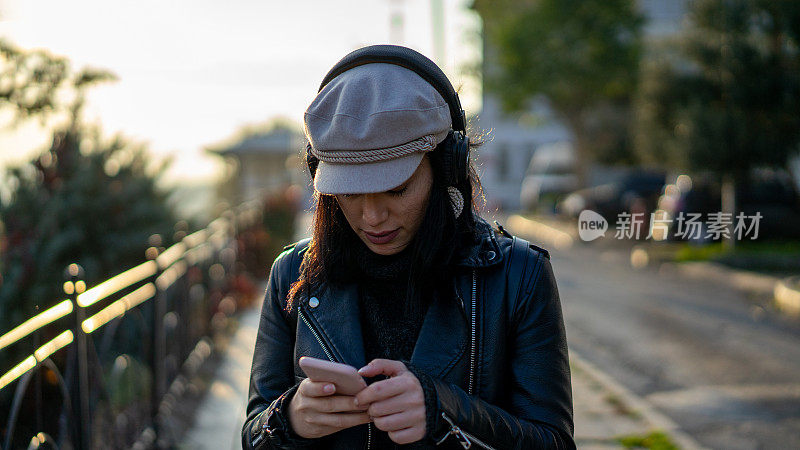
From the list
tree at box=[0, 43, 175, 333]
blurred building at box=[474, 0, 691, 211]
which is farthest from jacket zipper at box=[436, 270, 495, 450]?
blurred building at box=[474, 0, 691, 211]

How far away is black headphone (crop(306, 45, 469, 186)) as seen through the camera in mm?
1765

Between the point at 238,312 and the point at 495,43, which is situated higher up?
the point at 495,43

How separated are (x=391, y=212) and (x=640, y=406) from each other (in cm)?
496

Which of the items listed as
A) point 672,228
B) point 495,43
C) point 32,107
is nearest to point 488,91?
point 495,43

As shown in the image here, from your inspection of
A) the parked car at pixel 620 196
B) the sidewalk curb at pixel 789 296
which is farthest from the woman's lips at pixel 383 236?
the parked car at pixel 620 196

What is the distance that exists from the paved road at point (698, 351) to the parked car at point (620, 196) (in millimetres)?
8931

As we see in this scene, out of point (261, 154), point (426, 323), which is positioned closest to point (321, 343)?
point (426, 323)

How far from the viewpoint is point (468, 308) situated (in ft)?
5.98

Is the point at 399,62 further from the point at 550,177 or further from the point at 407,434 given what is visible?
the point at 550,177

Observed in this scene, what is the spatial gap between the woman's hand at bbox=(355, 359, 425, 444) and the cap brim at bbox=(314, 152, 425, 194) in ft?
1.27

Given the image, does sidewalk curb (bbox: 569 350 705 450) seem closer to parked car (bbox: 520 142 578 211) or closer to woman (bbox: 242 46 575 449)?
woman (bbox: 242 46 575 449)

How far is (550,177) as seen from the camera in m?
31.2

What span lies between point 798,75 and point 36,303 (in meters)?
15.1

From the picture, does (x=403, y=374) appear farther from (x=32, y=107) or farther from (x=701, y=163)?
(x=701, y=163)
